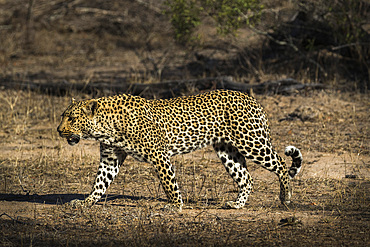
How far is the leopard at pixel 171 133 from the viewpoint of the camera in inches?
267

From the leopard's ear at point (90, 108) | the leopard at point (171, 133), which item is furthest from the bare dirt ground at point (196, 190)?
the leopard's ear at point (90, 108)

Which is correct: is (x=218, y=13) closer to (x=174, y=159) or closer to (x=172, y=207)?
(x=174, y=159)

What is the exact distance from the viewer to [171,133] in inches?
277

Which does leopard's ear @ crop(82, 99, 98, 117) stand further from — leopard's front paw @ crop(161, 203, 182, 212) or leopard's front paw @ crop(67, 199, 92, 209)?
leopard's front paw @ crop(161, 203, 182, 212)

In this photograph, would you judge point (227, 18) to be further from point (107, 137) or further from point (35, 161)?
point (107, 137)

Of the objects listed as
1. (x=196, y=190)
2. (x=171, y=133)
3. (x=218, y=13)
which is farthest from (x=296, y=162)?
(x=218, y=13)

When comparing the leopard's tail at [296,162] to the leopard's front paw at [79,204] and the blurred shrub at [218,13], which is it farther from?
the blurred shrub at [218,13]

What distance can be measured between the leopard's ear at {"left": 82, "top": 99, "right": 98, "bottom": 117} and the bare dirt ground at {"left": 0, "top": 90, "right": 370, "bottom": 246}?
106 cm

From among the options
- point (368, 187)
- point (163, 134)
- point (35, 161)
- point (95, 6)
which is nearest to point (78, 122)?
point (163, 134)

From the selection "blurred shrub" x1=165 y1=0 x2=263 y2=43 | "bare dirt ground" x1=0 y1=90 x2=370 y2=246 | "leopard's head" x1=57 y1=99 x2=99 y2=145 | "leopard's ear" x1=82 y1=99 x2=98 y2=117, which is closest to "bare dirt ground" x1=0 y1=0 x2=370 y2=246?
"bare dirt ground" x1=0 y1=90 x2=370 y2=246

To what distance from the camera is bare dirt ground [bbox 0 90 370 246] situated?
234 inches

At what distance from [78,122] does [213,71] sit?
941 cm

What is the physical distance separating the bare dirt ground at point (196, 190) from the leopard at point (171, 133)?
0.37 meters

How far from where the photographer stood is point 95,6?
22219 mm
